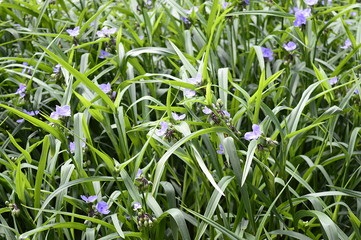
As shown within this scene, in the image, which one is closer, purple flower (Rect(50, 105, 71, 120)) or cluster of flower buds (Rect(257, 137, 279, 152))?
cluster of flower buds (Rect(257, 137, 279, 152))

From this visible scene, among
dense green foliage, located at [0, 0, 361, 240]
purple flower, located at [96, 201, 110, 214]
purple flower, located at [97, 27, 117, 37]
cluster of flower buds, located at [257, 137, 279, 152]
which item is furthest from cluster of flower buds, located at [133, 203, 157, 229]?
purple flower, located at [97, 27, 117, 37]

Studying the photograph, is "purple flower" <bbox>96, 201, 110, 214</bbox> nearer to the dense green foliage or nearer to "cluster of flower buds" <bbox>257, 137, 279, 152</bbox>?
the dense green foliage

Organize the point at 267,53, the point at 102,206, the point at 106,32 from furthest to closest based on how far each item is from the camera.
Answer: the point at 267,53
the point at 106,32
the point at 102,206

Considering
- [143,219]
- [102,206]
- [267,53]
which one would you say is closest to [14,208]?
[102,206]

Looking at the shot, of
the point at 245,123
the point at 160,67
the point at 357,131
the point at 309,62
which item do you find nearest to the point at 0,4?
the point at 160,67

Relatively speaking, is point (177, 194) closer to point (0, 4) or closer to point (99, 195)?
point (99, 195)

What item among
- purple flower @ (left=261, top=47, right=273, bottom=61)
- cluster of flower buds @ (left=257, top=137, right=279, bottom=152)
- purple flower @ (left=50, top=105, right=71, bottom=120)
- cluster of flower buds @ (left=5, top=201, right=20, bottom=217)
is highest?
purple flower @ (left=50, top=105, right=71, bottom=120)

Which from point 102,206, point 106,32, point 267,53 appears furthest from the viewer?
point 267,53

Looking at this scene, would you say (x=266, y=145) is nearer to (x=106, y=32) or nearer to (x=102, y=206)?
(x=102, y=206)

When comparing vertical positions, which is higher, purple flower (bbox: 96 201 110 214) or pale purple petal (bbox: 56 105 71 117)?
pale purple petal (bbox: 56 105 71 117)
